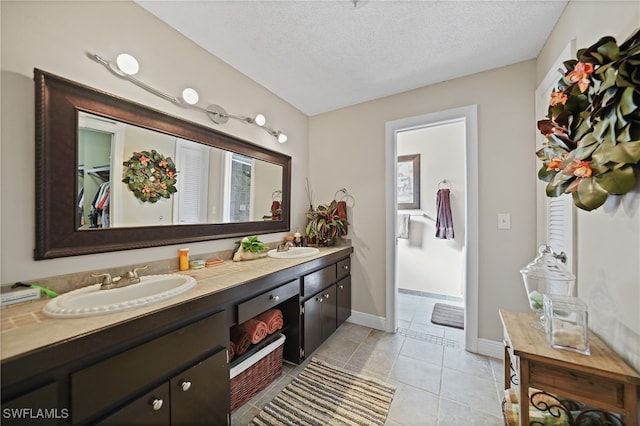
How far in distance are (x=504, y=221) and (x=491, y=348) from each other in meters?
1.12

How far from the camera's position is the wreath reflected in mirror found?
138 centimetres

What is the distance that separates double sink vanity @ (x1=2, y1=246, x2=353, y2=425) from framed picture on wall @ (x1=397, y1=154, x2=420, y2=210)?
271 centimetres

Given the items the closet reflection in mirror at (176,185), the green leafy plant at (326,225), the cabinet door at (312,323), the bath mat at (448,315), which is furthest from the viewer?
the bath mat at (448,315)

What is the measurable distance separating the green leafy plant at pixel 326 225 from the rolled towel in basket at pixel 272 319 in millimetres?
1006

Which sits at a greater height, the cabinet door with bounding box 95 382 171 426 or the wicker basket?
the cabinet door with bounding box 95 382 171 426

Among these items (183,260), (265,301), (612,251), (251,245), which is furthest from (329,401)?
(612,251)

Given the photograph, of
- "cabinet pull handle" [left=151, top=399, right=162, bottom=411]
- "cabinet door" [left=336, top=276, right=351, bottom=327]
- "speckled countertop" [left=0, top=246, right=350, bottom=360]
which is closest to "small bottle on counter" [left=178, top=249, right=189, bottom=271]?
"speckled countertop" [left=0, top=246, right=350, bottom=360]

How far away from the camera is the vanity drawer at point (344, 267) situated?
2.44 meters

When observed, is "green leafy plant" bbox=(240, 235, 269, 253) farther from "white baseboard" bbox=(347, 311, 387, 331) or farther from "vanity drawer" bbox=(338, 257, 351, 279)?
"white baseboard" bbox=(347, 311, 387, 331)

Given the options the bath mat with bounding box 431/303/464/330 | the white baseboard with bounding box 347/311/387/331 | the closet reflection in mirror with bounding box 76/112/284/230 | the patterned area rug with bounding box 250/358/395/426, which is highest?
the closet reflection in mirror with bounding box 76/112/284/230

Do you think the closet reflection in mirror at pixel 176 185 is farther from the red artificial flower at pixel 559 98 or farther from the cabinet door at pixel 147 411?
the red artificial flower at pixel 559 98

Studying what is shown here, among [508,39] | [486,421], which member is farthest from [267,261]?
[508,39]

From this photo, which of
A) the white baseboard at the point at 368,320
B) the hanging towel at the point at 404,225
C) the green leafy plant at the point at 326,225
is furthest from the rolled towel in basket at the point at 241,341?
the hanging towel at the point at 404,225

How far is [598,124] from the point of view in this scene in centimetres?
92
